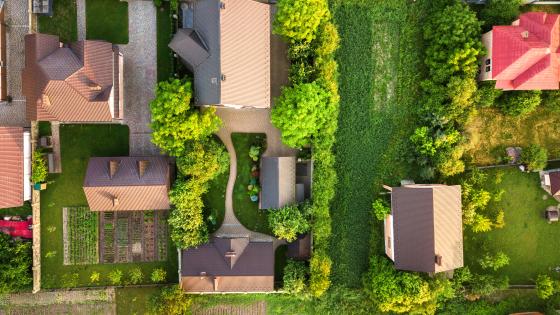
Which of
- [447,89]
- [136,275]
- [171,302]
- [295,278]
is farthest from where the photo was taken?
[136,275]

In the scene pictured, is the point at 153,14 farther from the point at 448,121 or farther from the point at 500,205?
the point at 500,205

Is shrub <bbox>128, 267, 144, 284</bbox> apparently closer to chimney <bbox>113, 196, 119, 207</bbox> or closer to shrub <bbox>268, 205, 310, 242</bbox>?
chimney <bbox>113, 196, 119, 207</bbox>

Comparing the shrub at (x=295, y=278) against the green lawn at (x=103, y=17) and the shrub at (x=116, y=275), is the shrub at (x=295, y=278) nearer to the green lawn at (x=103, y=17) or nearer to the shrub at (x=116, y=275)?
the shrub at (x=116, y=275)

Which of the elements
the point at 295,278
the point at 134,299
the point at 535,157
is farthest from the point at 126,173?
the point at 535,157

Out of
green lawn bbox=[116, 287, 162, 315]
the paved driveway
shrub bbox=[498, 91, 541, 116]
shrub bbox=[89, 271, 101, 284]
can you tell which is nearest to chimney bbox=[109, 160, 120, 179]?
the paved driveway

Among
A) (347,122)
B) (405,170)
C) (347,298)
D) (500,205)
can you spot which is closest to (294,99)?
(347,122)

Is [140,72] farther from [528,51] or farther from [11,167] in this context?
[528,51]
